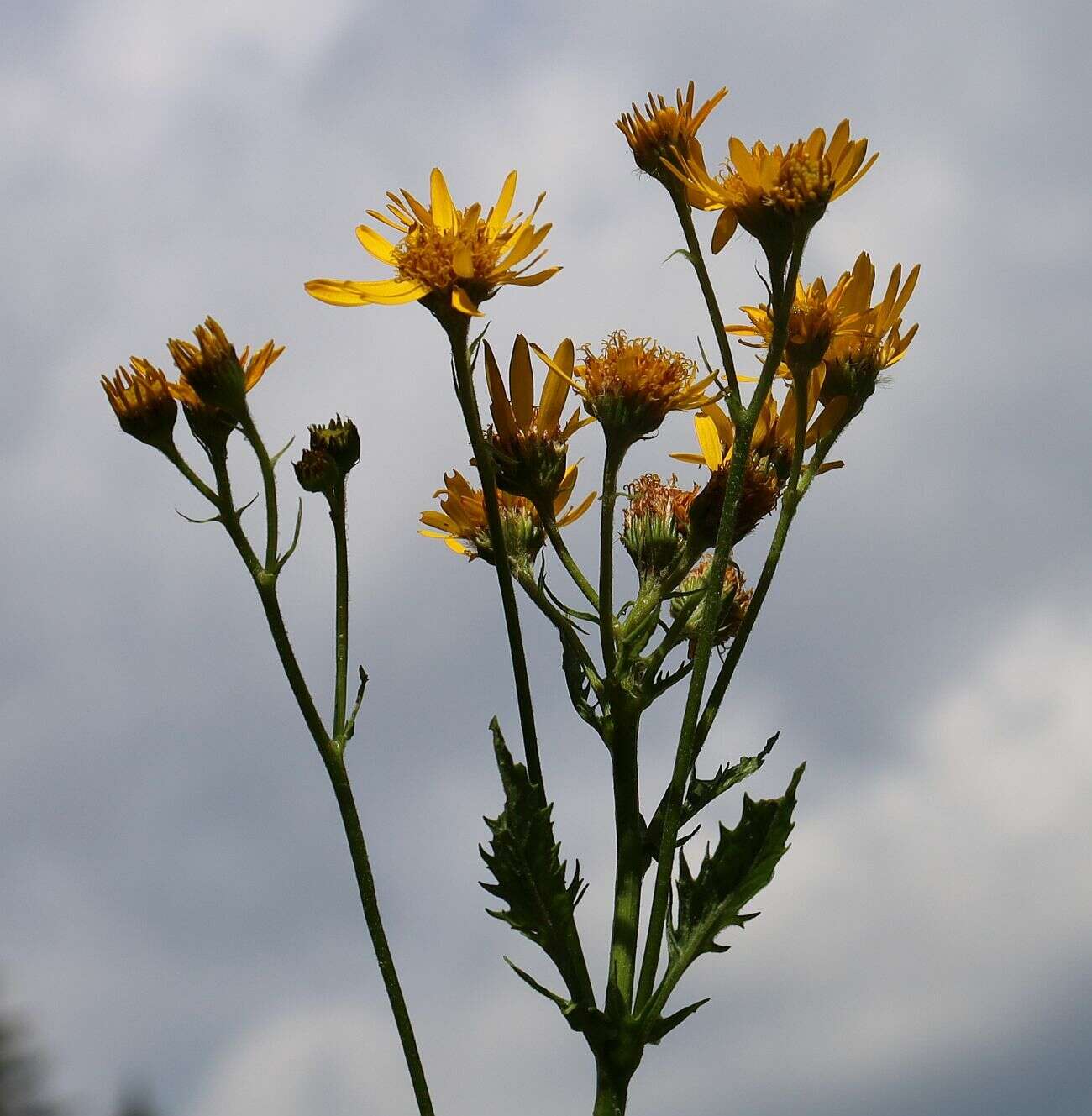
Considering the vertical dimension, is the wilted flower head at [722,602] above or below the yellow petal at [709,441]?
below

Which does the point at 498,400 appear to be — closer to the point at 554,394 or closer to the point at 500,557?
the point at 554,394

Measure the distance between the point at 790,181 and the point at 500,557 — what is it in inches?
38.4

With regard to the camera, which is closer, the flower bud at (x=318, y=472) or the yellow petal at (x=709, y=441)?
the flower bud at (x=318, y=472)

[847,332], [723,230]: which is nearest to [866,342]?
[847,332]

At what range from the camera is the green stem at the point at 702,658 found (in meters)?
2.59

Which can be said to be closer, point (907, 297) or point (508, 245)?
point (508, 245)

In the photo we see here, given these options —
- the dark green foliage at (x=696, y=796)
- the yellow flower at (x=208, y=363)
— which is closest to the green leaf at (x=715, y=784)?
the dark green foliage at (x=696, y=796)

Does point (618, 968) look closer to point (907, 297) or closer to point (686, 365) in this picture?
point (686, 365)

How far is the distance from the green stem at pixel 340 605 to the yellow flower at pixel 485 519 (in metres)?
0.36

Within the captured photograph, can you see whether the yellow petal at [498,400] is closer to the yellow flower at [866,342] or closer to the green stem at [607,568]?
the green stem at [607,568]

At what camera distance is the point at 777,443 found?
3.11m

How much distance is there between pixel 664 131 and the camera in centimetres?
303

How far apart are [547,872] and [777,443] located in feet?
3.66

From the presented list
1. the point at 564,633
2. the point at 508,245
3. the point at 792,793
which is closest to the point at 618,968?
the point at 792,793
